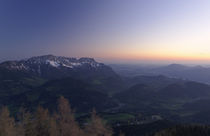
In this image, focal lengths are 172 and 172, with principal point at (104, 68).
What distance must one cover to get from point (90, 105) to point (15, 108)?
259 feet

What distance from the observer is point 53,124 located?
32.1 meters

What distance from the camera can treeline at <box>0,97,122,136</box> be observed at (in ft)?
92.2

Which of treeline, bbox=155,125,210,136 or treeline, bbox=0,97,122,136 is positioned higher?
treeline, bbox=0,97,122,136

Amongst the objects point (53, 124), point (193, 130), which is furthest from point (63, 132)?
point (193, 130)

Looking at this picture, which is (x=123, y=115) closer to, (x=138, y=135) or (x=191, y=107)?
(x=138, y=135)

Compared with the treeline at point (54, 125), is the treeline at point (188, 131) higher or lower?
lower

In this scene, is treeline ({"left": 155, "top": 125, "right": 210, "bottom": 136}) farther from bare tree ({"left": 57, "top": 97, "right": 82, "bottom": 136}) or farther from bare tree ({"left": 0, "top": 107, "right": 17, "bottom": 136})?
bare tree ({"left": 0, "top": 107, "right": 17, "bottom": 136})

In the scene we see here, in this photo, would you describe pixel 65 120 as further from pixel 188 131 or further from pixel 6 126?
pixel 188 131

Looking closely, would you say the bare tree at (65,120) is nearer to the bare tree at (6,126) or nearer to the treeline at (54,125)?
the treeline at (54,125)

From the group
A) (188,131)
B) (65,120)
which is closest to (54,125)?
(65,120)

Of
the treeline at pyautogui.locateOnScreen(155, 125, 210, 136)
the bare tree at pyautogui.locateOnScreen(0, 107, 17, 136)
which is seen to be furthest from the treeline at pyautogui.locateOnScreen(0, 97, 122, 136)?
the treeline at pyautogui.locateOnScreen(155, 125, 210, 136)

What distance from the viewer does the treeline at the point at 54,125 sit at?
28.1 metres

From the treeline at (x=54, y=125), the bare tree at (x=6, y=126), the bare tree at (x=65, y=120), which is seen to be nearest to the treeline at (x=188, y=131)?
the treeline at (x=54, y=125)

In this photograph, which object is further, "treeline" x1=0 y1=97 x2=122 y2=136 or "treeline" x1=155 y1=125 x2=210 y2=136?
"treeline" x1=155 y1=125 x2=210 y2=136
